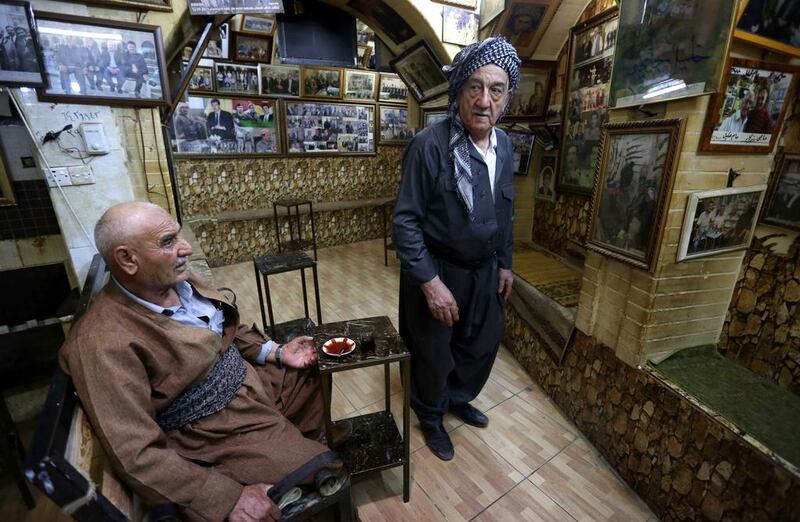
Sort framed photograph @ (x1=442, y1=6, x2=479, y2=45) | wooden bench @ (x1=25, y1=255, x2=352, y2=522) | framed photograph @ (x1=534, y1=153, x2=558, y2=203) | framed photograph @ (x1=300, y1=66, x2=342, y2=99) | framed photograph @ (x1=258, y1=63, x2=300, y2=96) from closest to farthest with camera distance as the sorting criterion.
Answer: wooden bench @ (x1=25, y1=255, x2=352, y2=522) < framed photograph @ (x1=442, y1=6, x2=479, y2=45) < framed photograph @ (x1=534, y1=153, x2=558, y2=203) < framed photograph @ (x1=258, y1=63, x2=300, y2=96) < framed photograph @ (x1=300, y1=66, x2=342, y2=99)

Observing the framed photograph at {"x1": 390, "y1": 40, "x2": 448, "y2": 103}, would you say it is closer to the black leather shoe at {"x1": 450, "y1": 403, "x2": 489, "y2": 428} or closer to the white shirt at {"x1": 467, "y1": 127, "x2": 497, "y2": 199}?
the white shirt at {"x1": 467, "y1": 127, "x2": 497, "y2": 199}

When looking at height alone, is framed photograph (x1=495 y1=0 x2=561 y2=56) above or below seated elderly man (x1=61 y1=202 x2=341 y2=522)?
above

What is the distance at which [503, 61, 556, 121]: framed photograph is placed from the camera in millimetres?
3332

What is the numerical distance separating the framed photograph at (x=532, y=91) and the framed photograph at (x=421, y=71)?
0.69 m

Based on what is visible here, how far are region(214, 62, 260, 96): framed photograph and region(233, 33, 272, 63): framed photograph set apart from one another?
11 centimetres

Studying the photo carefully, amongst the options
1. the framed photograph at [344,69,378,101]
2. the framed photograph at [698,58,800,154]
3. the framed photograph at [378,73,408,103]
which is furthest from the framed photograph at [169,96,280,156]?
the framed photograph at [698,58,800,154]

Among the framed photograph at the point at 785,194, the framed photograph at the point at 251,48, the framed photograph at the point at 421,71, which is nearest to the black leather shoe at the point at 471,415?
the framed photograph at the point at 785,194

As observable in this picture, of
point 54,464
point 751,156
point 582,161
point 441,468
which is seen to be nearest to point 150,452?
point 54,464

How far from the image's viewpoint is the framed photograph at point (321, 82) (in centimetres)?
514

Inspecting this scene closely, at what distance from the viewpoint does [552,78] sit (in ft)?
11.0

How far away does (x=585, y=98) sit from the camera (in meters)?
2.92

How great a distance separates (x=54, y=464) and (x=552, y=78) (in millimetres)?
3913

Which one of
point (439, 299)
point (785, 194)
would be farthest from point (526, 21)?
point (439, 299)

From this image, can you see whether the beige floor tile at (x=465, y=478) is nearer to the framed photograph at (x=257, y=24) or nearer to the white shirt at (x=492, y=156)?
the white shirt at (x=492, y=156)
